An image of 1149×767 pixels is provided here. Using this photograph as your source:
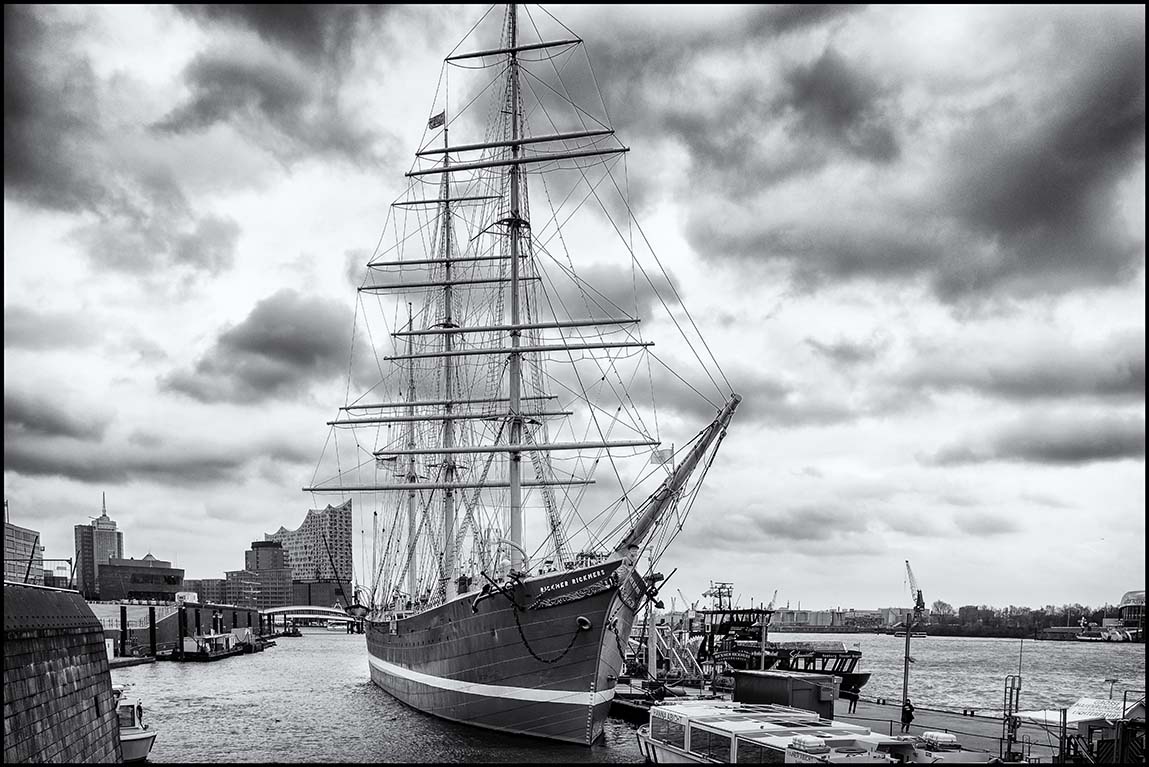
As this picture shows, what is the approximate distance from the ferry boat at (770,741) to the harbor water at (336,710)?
6.20 m

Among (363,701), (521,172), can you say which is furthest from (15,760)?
(363,701)

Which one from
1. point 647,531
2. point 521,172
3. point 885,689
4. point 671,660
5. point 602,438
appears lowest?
point 885,689

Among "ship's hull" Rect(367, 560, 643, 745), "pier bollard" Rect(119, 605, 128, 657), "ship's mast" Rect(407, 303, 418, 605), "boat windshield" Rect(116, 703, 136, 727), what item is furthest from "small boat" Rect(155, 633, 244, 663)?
"ship's hull" Rect(367, 560, 643, 745)

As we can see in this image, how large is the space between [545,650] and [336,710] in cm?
2627

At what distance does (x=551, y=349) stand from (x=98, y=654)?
22932 mm

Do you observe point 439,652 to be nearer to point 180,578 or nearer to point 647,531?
point 647,531

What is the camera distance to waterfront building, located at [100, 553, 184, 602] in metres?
173

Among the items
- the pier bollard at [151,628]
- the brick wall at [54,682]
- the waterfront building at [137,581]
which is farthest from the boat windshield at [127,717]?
the waterfront building at [137,581]

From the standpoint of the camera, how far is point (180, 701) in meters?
66.0

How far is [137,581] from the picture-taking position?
176000mm

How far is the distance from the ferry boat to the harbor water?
6202 millimetres

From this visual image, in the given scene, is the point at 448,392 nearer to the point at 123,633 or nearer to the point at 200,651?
the point at 200,651

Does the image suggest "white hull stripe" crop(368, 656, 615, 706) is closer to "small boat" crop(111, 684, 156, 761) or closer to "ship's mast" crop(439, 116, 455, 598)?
"small boat" crop(111, 684, 156, 761)

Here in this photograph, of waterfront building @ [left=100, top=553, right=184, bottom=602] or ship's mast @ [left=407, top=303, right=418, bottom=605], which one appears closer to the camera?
ship's mast @ [left=407, top=303, right=418, bottom=605]
